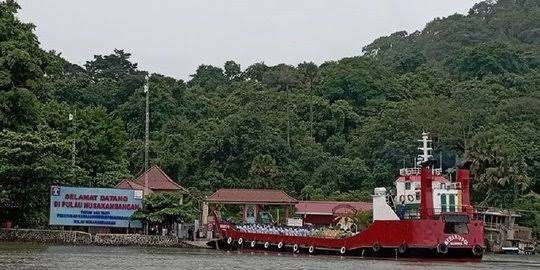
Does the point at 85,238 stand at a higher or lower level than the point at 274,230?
lower

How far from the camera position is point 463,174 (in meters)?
48.1

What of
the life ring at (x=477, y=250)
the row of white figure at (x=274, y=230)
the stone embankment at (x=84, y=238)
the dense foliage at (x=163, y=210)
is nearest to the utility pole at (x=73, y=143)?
the stone embankment at (x=84, y=238)

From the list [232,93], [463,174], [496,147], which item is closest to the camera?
[463,174]

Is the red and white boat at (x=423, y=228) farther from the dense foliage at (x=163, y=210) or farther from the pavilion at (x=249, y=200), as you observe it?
the pavilion at (x=249, y=200)

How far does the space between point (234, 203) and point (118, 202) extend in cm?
962

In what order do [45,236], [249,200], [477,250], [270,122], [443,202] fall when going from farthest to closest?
[270,122] → [249,200] → [45,236] → [443,202] → [477,250]

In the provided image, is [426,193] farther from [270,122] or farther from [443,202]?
[270,122]

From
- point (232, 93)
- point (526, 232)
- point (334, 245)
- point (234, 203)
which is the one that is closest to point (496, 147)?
point (526, 232)

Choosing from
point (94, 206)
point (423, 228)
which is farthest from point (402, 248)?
point (94, 206)

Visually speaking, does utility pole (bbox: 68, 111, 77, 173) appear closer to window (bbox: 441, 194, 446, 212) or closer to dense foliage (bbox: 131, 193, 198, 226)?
dense foliage (bbox: 131, 193, 198, 226)

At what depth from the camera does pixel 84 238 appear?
54094 mm

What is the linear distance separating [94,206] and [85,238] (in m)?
2.60

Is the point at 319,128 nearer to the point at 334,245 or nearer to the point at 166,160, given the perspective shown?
the point at 166,160

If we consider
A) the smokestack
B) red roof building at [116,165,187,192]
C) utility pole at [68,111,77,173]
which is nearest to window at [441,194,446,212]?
the smokestack
